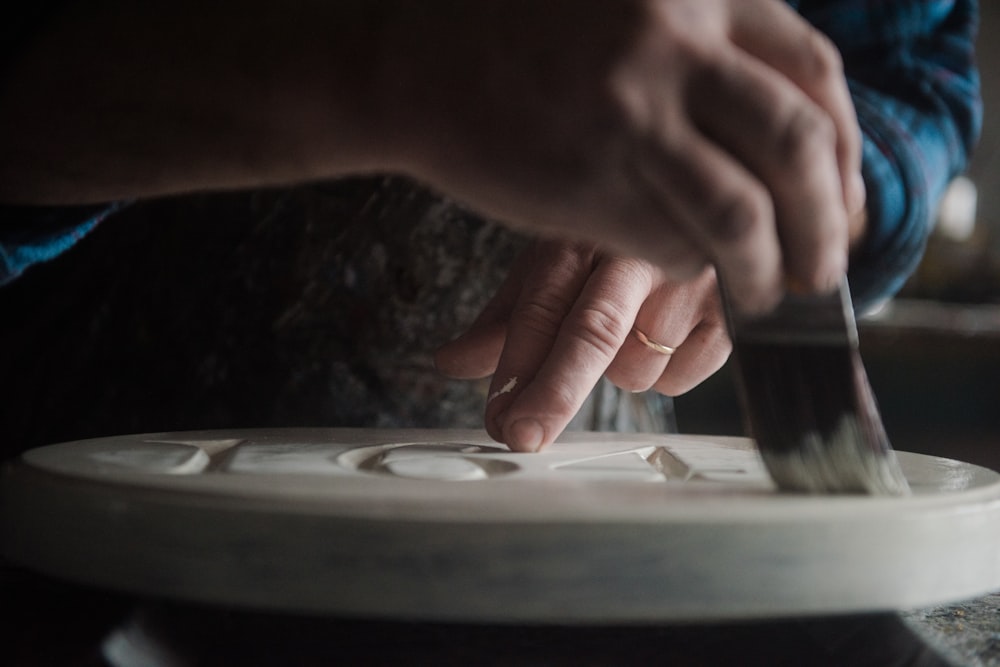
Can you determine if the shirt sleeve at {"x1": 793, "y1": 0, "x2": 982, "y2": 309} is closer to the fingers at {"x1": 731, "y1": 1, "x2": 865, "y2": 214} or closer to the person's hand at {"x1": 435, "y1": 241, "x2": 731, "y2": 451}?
the person's hand at {"x1": 435, "y1": 241, "x2": 731, "y2": 451}

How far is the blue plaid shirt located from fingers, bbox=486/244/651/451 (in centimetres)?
32

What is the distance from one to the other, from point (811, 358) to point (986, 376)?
2572 millimetres

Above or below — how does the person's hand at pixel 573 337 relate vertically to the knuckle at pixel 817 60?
below

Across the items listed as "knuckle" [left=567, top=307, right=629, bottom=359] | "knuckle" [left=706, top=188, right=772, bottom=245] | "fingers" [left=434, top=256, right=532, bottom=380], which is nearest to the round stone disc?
"knuckle" [left=706, top=188, right=772, bottom=245]

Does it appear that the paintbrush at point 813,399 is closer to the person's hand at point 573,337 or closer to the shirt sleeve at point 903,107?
the person's hand at point 573,337

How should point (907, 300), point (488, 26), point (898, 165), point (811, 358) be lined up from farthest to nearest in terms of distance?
point (907, 300) → point (898, 165) → point (811, 358) → point (488, 26)

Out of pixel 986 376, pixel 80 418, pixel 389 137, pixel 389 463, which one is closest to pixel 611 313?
pixel 389 463

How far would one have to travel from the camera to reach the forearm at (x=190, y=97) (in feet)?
1.41

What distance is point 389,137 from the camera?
43 cm

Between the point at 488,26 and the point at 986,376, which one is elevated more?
the point at 488,26

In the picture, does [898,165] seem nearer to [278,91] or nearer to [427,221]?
[427,221]

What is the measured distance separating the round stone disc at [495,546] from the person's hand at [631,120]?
13 cm

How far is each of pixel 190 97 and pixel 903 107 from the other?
84 centimetres

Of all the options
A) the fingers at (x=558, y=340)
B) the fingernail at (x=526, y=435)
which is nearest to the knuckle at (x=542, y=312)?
the fingers at (x=558, y=340)
